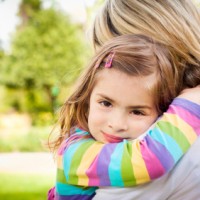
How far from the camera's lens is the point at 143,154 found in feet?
5.16

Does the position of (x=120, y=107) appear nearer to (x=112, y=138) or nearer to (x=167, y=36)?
(x=112, y=138)

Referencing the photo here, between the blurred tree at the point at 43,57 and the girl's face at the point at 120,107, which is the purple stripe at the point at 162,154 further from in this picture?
the blurred tree at the point at 43,57

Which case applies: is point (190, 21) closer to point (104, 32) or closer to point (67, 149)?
point (104, 32)

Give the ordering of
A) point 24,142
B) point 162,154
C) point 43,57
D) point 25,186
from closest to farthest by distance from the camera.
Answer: point 162,154 → point 25,186 → point 24,142 → point 43,57

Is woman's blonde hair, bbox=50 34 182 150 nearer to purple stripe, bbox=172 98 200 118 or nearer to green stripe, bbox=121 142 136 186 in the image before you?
purple stripe, bbox=172 98 200 118

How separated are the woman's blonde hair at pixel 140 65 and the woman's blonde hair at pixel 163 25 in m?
0.05

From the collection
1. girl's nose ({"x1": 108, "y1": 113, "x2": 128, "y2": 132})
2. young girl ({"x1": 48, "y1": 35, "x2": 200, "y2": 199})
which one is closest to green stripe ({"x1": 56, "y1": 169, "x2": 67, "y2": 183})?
young girl ({"x1": 48, "y1": 35, "x2": 200, "y2": 199})

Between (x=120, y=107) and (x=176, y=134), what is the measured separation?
7.8 inches

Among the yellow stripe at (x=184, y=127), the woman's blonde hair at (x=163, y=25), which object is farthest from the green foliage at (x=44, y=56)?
the yellow stripe at (x=184, y=127)

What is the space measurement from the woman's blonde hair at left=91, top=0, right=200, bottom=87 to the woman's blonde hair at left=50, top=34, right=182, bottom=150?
0.05 m

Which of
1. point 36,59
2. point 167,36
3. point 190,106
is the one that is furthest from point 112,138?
point 36,59

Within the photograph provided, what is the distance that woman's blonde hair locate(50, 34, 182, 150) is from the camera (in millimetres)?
1660

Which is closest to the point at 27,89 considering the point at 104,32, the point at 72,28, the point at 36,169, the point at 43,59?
the point at 43,59

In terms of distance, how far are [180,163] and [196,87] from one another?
293mm
